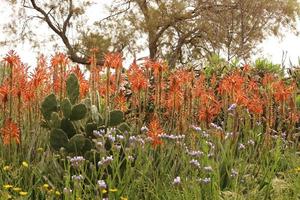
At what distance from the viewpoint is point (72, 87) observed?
15.8ft

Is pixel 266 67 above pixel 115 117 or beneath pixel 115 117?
above

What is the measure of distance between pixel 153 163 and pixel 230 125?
1135 millimetres

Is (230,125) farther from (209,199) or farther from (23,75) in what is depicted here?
(23,75)

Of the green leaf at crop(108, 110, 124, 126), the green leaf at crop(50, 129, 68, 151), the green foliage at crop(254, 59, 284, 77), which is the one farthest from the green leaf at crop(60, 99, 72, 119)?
the green foliage at crop(254, 59, 284, 77)

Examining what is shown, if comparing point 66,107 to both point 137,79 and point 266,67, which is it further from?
point 266,67

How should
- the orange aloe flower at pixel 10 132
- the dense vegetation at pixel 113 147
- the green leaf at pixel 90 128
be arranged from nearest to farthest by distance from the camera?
1. the dense vegetation at pixel 113 147
2. the orange aloe flower at pixel 10 132
3. the green leaf at pixel 90 128

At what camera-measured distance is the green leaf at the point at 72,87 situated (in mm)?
4715

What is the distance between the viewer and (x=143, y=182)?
4289 millimetres

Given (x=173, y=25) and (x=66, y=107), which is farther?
(x=173, y=25)

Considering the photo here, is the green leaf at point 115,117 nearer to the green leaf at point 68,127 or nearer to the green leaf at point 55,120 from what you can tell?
the green leaf at point 68,127

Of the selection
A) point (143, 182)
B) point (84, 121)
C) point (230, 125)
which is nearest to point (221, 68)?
point (230, 125)

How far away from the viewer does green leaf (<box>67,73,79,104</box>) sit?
4.71 meters

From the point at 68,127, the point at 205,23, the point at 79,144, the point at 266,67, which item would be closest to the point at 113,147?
the point at 79,144

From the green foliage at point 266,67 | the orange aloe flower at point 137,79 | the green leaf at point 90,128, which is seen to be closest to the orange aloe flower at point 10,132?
the green leaf at point 90,128
